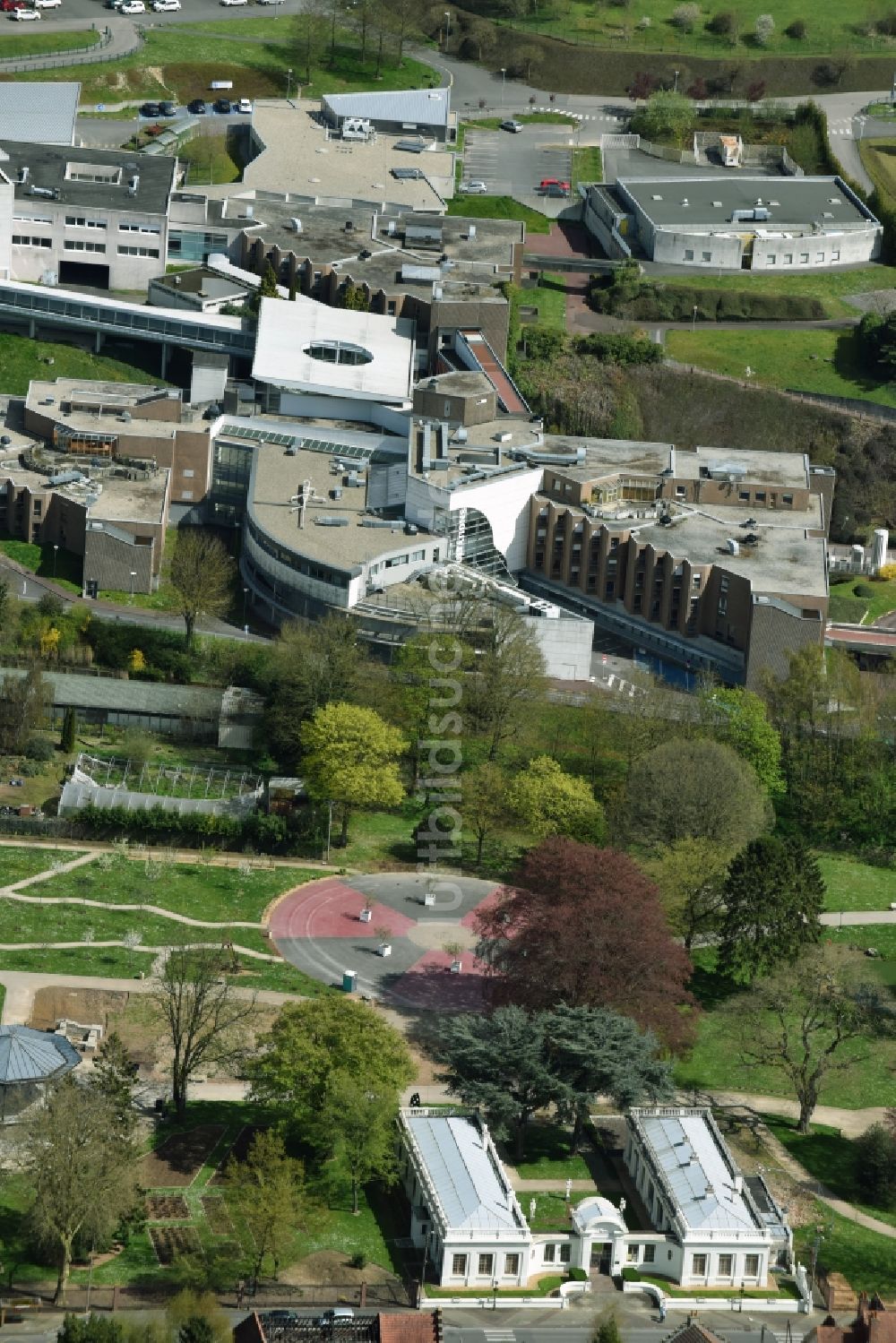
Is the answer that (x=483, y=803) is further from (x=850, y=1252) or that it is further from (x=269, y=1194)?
(x=269, y=1194)

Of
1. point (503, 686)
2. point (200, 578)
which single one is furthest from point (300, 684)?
point (200, 578)

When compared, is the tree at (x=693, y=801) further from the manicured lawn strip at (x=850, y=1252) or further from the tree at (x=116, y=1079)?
the tree at (x=116, y=1079)

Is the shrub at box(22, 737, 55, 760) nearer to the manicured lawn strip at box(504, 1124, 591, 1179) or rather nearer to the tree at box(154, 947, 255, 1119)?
the tree at box(154, 947, 255, 1119)

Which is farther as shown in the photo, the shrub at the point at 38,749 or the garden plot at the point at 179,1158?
the shrub at the point at 38,749

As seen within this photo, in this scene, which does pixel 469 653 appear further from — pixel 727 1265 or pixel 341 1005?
pixel 727 1265

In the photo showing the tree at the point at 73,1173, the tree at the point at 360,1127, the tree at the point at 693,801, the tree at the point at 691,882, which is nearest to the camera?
the tree at the point at 73,1173

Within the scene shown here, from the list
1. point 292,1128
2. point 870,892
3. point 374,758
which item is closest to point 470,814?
point 374,758

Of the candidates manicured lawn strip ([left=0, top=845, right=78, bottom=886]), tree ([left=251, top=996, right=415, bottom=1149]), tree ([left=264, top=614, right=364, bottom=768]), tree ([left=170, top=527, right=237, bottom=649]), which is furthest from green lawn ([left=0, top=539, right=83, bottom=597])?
tree ([left=251, top=996, right=415, bottom=1149])

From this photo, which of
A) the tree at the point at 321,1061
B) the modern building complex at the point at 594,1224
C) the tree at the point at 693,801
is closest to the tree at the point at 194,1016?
the tree at the point at 321,1061
